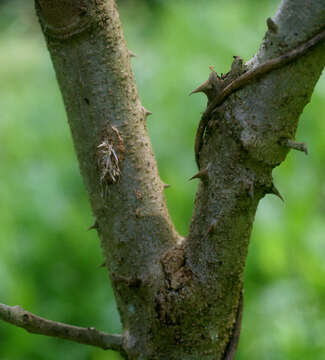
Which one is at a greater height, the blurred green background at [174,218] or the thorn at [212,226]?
the thorn at [212,226]

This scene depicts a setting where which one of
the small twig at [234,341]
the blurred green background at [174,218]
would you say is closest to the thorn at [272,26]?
the small twig at [234,341]

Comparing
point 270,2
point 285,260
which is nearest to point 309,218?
point 285,260

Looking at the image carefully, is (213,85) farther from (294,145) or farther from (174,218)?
(174,218)

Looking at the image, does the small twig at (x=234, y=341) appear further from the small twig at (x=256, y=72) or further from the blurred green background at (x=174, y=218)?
the blurred green background at (x=174, y=218)

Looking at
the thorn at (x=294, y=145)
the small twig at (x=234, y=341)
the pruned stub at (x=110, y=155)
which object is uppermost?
the thorn at (x=294, y=145)

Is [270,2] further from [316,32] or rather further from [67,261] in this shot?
[316,32]

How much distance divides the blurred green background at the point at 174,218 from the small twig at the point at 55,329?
102 cm

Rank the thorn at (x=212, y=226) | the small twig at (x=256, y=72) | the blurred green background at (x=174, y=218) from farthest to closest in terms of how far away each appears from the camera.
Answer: the blurred green background at (x=174, y=218)
the thorn at (x=212, y=226)
the small twig at (x=256, y=72)

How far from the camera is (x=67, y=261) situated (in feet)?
6.63

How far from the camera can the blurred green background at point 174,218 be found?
5.97 feet

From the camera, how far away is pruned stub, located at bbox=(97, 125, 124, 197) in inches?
29.7

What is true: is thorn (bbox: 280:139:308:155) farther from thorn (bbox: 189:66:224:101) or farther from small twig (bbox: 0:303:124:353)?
small twig (bbox: 0:303:124:353)

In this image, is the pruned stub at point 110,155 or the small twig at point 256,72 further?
the pruned stub at point 110,155

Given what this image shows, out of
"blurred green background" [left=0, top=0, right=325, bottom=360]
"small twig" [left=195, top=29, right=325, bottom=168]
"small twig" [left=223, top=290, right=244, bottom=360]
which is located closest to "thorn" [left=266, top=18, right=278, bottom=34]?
"small twig" [left=195, top=29, right=325, bottom=168]
